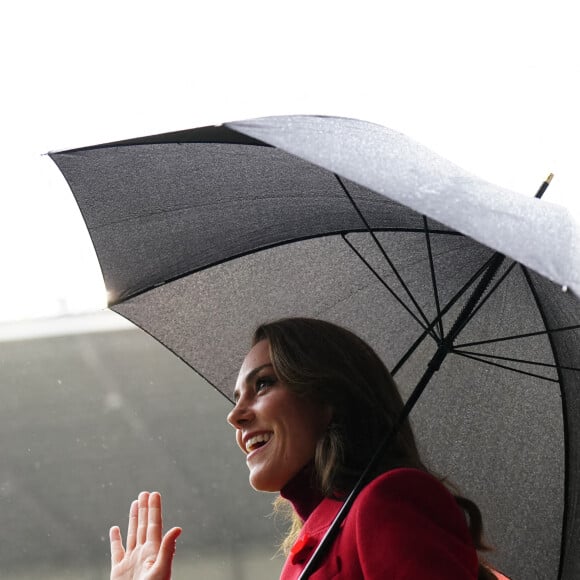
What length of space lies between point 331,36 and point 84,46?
67cm

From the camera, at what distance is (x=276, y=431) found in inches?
47.4

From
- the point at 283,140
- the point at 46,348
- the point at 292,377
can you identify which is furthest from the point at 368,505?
the point at 46,348

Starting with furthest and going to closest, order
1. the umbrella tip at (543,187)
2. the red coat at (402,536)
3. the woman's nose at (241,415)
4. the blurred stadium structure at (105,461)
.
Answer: the blurred stadium structure at (105,461), the woman's nose at (241,415), the umbrella tip at (543,187), the red coat at (402,536)

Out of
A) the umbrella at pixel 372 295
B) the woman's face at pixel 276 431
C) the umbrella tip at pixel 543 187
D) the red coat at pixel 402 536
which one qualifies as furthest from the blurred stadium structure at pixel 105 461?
the umbrella tip at pixel 543 187

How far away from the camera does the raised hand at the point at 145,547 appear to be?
3.83 ft

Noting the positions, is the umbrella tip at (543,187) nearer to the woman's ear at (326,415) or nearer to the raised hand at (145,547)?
the woman's ear at (326,415)

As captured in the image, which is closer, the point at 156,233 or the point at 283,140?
the point at 283,140

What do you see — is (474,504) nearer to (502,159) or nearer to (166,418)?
(502,159)

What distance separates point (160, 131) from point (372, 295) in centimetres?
109

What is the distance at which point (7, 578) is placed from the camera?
2.65 m

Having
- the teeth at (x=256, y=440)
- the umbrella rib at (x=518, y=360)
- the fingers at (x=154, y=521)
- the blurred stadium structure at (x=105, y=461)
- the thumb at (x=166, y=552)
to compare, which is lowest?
the blurred stadium structure at (x=105, y=461)

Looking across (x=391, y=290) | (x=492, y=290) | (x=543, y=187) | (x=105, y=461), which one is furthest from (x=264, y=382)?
(x=105, y=461)

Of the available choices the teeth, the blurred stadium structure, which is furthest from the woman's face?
the blurred stadium structure

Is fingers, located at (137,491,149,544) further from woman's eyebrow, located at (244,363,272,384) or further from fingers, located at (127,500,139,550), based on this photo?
woman's eyebrow, located at (244,363,272,384)
